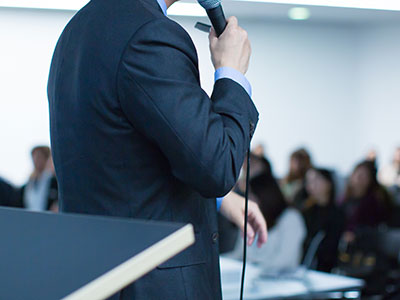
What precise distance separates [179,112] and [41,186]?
16.7ft

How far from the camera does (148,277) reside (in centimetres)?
106

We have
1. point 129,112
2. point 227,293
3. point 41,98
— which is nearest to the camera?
point 129,112

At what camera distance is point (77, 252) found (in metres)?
0.67

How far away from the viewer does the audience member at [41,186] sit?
5.73 meters

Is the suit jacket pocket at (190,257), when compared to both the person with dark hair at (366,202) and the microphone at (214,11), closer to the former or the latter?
the microphone at (214,11)

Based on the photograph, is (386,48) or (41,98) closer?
(41,98)

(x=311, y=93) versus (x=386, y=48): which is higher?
(x=386, y=48)

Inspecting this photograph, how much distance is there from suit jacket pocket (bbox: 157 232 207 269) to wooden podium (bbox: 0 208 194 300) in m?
0.36

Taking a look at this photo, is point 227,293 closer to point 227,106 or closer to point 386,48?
point 227,106

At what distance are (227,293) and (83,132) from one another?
2.14 meters

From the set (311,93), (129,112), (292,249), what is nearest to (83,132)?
(129,112)

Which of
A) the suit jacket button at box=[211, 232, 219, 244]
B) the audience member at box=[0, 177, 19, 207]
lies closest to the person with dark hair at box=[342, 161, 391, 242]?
the audience member at box=[0, 177, 19, 207]

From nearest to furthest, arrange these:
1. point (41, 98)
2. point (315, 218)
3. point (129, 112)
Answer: point (129, 112)
point (315, 218)
point (41, 98)

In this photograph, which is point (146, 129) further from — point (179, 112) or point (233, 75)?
point (233, 75)
